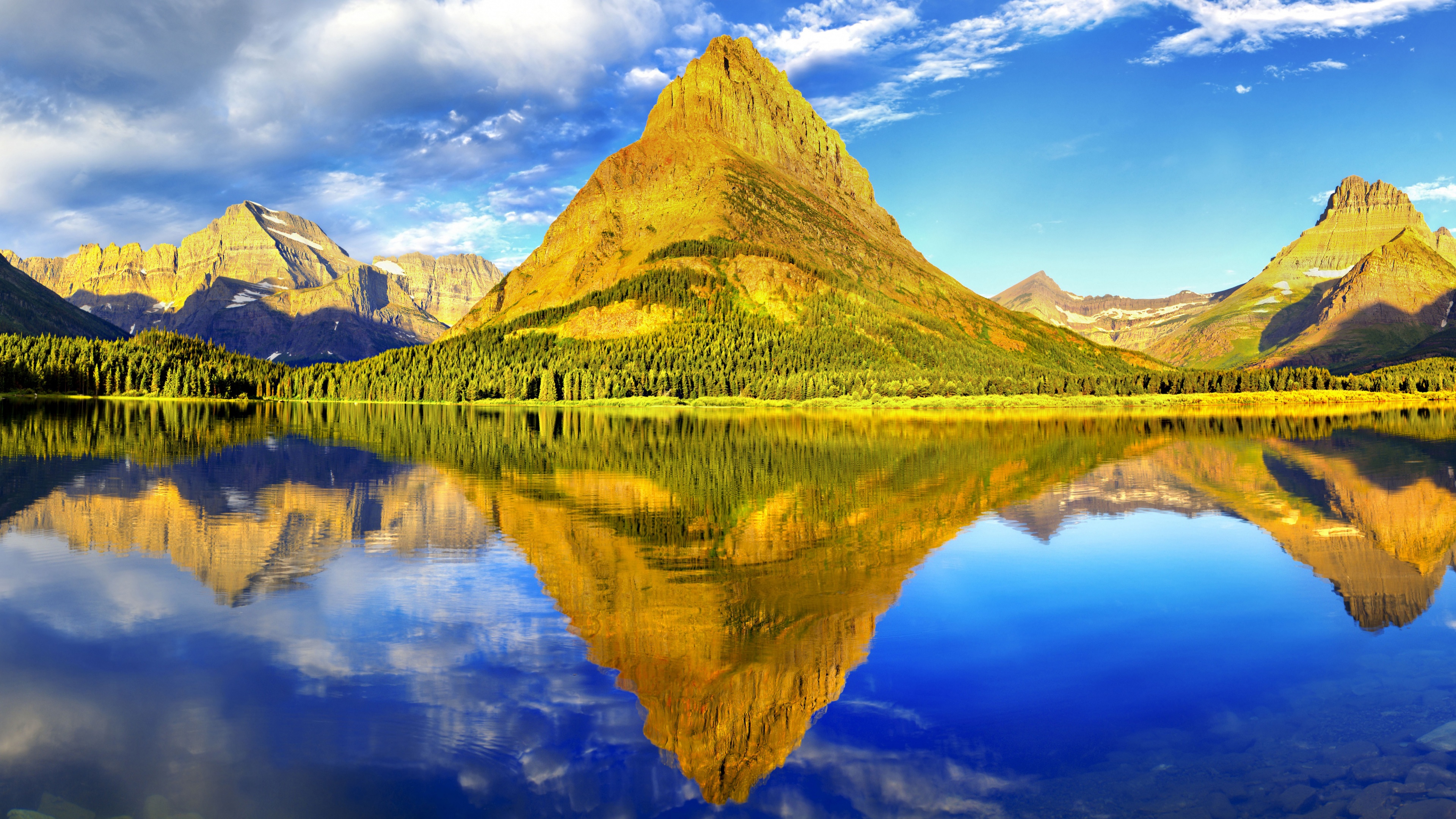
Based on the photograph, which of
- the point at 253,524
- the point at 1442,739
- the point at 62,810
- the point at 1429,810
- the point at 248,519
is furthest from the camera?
the point at 248,519

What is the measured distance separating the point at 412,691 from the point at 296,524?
74.6ft

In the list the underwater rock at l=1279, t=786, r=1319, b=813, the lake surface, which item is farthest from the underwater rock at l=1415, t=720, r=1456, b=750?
the underwater rock at l=1279, t=786, r=1319, b=813

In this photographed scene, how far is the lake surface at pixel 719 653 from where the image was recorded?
12805 millimetres

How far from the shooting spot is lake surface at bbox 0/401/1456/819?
12805mm

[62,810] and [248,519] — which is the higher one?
[248,519]

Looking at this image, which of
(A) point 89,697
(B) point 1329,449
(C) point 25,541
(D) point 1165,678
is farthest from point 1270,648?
(B) point 1329,449

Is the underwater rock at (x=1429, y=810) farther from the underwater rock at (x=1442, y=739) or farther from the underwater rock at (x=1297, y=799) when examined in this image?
the underwater rock at (x=1442, y=739)

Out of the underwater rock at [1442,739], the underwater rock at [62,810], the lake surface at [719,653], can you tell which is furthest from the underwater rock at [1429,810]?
the underwater rock at [62,810]

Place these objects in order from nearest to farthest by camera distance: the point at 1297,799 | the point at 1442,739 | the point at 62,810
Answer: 1. the point at 62,810
2. the point at 1297,799
3. the point at 1442,739

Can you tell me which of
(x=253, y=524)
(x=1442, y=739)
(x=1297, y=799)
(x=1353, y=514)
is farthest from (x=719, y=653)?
(x=1353, y=514)

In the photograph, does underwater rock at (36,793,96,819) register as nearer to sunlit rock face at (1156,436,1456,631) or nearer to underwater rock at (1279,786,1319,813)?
underwater rock at (1279,786,1319,813)

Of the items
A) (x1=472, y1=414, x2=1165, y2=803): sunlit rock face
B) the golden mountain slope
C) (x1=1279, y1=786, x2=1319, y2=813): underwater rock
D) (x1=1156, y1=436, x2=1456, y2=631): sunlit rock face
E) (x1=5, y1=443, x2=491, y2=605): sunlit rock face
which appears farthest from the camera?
(x1=5, y1=443, x2=491, y2=605): sunlit rock face

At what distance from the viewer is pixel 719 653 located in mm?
18312

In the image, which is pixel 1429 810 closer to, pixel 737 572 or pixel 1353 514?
pixel 737 572
